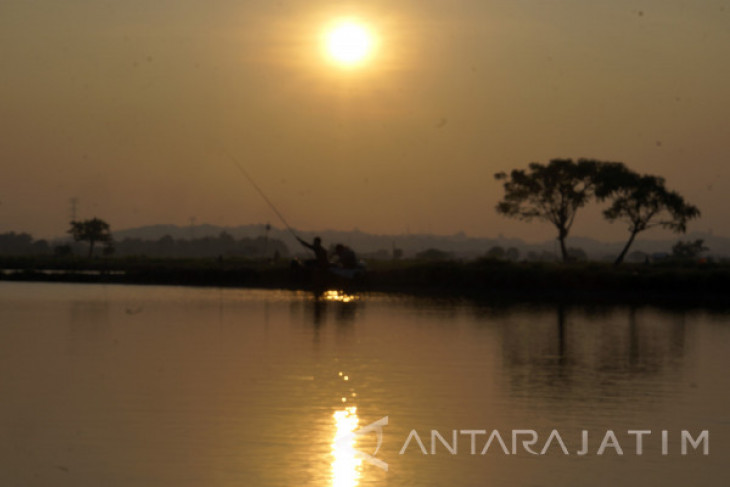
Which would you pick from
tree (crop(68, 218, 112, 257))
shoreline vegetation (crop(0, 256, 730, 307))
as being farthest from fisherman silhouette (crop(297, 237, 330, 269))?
tree (crop(68, 218, 112, 257))

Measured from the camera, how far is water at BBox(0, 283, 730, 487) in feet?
40.8

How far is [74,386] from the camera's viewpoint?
18.0 metres

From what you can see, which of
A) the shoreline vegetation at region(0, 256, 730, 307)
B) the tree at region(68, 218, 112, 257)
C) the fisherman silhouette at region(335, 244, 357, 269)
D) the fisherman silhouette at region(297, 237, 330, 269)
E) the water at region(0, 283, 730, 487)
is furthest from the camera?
the tree at region(68, 218, 112, 257)

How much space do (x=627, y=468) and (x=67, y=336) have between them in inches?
686

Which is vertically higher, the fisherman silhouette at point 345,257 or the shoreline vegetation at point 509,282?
the fisherman silhouette at point 345,257

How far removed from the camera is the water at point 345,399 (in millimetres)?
12422

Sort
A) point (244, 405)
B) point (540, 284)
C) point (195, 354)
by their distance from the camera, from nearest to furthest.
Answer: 1. point (244, 405)
2. point (195, 354)
3. point (540, 284)

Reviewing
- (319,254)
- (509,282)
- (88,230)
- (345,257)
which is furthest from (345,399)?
(88,230)

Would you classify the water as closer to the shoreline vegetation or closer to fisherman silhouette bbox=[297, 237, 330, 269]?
fisherman silhouette bbox=[297, 237, 330, 269]

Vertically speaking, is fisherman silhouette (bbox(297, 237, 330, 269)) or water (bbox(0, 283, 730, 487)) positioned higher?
fisherman silhouette (bbox(297, 237, 330, 269))

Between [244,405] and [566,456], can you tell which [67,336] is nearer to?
[244,405]

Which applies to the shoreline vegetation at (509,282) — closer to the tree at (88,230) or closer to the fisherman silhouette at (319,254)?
the fisherman silhouette at (319,254)

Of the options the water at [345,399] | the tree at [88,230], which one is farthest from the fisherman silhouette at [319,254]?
the tree at [88,230]

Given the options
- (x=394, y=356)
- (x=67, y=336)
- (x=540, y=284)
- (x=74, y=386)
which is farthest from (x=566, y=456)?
(x=540, y=284)
